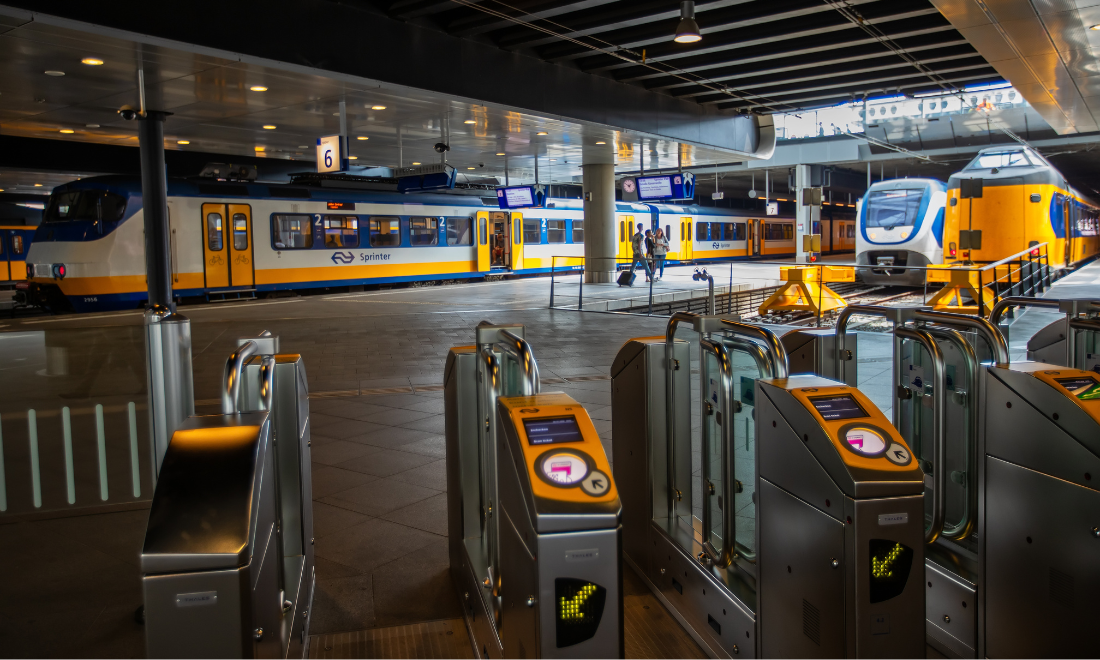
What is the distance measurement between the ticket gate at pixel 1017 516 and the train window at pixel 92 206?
55.8 feet

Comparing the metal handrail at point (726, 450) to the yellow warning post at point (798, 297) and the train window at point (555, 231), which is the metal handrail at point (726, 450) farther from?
the train window at point (555, 231)

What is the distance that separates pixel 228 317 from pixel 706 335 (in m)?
13.9

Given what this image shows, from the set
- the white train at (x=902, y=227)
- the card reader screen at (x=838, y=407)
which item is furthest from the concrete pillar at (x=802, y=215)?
the card reader screen at (x=838, y=407)

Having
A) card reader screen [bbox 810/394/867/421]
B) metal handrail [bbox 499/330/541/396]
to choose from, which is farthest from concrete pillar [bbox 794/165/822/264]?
metal handrail [bbox 499/330/541/396]

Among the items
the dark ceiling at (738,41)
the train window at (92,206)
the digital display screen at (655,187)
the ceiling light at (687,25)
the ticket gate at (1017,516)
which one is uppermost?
the dark ceiling at (738,41)

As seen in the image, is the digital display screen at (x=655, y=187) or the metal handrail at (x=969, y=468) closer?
the metal handrail at (x=969, y=468)

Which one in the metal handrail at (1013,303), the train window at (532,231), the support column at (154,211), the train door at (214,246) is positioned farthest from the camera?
the train window at (532,231)

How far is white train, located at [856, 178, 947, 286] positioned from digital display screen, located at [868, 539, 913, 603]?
1950 centimetres

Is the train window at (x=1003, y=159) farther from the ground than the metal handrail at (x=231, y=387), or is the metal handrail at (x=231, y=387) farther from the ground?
the train window at (x=1003, y=159)

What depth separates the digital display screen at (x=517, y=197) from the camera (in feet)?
77.2

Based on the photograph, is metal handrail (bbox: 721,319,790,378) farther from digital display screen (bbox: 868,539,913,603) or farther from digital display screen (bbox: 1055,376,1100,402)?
digital display screen (bbox: 1055,376,1100,402)

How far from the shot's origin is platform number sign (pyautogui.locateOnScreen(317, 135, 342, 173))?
13.6m

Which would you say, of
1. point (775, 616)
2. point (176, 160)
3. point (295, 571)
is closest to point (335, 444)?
point (295, 571)

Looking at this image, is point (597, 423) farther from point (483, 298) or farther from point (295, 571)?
point (483, 298)
